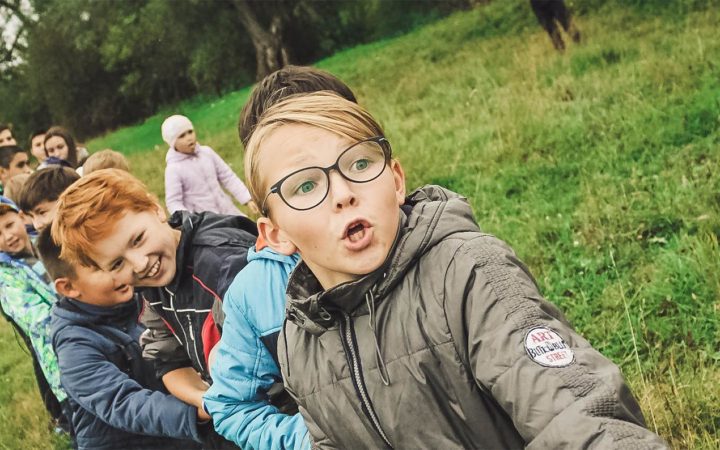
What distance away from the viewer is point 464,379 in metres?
1.23

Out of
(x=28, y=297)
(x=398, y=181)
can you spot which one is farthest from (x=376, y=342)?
(x=28, y=297)

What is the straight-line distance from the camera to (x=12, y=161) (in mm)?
6637

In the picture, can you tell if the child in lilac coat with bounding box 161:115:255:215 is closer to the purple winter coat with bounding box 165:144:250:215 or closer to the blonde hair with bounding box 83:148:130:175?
the purple winter coat with bounding box 165:144:250:215

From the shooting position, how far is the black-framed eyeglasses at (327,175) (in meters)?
1.41

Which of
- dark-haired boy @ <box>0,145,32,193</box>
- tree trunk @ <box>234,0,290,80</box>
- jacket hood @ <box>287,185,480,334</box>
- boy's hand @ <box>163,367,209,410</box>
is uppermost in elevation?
tree trunk @ <box>234,0,290,80</box>

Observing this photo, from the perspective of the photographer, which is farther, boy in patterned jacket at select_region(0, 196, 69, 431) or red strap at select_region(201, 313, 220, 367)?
boy in patterned jacket at select_region(0, 196, 69, 431)

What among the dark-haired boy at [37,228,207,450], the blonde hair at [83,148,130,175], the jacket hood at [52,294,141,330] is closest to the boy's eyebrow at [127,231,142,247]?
the dark-haired boy at [37,228,207,450]

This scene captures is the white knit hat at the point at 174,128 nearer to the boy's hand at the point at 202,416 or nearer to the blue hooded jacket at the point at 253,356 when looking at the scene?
the boy's hand at the point at 202,416

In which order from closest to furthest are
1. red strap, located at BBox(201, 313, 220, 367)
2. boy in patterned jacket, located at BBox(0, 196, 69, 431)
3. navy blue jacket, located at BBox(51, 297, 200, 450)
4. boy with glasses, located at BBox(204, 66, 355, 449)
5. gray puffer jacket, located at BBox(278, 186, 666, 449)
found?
1. gray puffer jacket, located at BBox(278, 186, 666, 449)
2. boy with glasses, located at BBox(204, 66, 355, 449)
3. red strap, located at BBox(201, 313, 220, 367)
4. navy blue jacket, located at BBox(51, 297, 200, 450)
5. boy in patterned jacket, located at BBox(0, 196, 69, 431)

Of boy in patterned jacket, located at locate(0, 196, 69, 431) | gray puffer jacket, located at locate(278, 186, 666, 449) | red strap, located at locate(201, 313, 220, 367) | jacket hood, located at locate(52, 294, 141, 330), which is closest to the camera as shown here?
gray puffer jacket, located at locate(278, 186, 666, 449)

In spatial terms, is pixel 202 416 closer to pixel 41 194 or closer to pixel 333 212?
pixel 333 212

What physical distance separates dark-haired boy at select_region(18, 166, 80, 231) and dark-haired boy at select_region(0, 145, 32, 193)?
266 centimetres

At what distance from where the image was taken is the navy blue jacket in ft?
8.76

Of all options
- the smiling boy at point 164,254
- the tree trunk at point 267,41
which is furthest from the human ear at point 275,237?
the tree trunk at point 267,41
